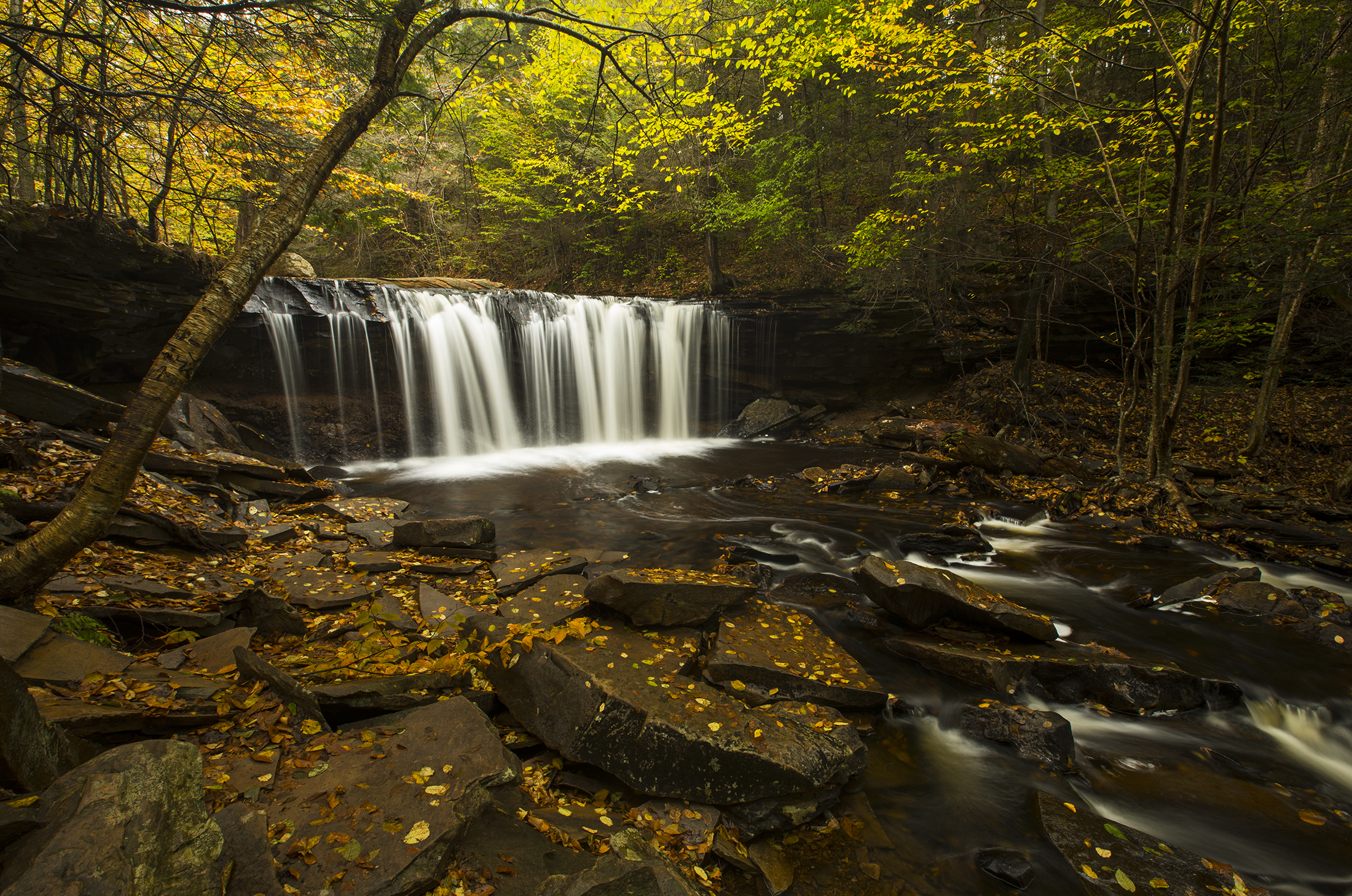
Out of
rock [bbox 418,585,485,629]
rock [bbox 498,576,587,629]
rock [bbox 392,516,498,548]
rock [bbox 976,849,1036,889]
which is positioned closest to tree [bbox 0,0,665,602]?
rock [bbox 418,585,485,629]

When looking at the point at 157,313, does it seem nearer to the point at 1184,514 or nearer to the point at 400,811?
the point at 400,811

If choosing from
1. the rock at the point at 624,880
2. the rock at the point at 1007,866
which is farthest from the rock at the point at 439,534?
the rock at the point at 1007,866

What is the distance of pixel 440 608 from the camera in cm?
512

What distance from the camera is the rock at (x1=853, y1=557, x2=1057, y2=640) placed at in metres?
5.27

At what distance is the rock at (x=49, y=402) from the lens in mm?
6680

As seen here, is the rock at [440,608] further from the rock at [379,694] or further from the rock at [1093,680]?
the rock at [1093,680]

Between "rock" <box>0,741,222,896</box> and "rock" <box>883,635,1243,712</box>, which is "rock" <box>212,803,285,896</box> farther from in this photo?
"rock" <box>883,635,1243,712</box>

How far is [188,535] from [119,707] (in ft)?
11.3

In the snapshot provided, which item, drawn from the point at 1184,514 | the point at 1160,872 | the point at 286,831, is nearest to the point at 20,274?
the point at 286,831

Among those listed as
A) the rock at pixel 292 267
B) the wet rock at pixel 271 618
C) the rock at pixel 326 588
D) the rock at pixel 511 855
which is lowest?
the rock at pixel 511 855

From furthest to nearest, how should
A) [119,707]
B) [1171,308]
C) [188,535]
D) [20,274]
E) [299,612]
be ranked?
1. [20,274]
2. [1171,308]
3. [188,535]
4. [299,612]
5. [119,707]

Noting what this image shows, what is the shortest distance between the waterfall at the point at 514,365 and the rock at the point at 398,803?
1184 centimetres

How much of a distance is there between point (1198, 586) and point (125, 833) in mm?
9053

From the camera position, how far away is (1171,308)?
319 inches
